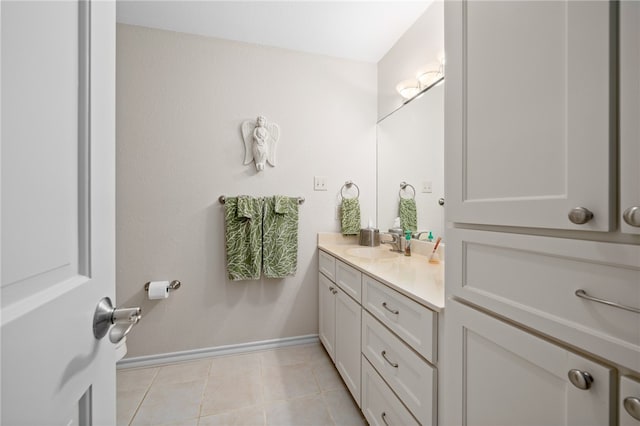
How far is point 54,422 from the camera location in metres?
0.32

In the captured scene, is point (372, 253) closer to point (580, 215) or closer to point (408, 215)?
point (408, 215)

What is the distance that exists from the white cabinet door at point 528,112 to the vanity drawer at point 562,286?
0.05 m

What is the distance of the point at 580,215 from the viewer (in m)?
0.46

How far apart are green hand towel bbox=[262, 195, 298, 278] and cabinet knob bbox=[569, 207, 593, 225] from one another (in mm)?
1590

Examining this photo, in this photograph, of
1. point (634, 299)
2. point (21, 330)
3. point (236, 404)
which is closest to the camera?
point (21, 330)

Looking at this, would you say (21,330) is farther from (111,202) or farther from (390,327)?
(390,327)

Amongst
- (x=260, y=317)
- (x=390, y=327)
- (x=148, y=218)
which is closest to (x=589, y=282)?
(x=390, y=327)

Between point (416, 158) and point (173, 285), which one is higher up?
point (416, 158)

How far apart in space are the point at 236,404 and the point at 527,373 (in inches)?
56.2

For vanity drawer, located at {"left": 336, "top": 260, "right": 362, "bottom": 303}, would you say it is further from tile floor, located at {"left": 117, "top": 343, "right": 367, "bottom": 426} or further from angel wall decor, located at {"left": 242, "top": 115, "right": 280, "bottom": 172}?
angel wall decor, located at {"left": 242, "top": 115, "right": 280, "bottom": 172}

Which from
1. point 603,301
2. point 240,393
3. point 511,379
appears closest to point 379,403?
point 511,379

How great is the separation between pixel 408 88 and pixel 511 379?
1740 mm

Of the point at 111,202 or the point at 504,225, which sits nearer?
the point at 111,202

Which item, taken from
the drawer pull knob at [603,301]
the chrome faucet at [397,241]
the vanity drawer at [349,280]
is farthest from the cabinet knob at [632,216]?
the chrome faucet at [397,241]
